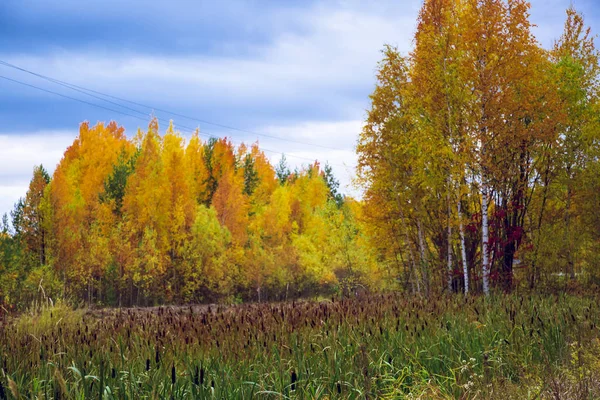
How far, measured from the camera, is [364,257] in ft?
92.3

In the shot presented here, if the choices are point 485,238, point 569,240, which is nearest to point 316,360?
point 485,238

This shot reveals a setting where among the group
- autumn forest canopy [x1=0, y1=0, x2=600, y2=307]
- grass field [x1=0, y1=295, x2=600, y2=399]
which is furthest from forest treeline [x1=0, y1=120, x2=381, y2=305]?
grass field [x1=0, y1=295, x2=600, y2=399]

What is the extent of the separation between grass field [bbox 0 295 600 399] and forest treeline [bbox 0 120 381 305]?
51.4 feet

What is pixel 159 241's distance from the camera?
30.1 metres

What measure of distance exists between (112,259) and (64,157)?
14.8m

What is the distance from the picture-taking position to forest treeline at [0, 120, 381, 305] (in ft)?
90.8

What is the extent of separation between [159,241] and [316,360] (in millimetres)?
25675

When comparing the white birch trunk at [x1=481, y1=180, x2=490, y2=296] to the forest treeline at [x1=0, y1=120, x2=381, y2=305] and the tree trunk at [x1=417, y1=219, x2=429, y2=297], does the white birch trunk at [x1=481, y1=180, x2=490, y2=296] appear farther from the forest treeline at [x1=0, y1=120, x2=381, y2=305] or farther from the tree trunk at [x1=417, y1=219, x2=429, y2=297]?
the forest treeline at [x1=0, y1=120, x2=381, y2=305]

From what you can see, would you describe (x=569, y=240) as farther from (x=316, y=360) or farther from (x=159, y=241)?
(x=159, y=241)

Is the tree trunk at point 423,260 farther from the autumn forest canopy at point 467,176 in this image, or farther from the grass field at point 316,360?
the grass field at point 316,360

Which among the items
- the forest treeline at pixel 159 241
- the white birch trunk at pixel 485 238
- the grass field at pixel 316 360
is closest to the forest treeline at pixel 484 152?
the white birch trunk at pixel 485 238

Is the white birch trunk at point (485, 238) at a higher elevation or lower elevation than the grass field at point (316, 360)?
higher

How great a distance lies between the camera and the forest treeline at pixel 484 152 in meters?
16.0

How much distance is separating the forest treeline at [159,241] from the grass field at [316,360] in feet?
51.4
